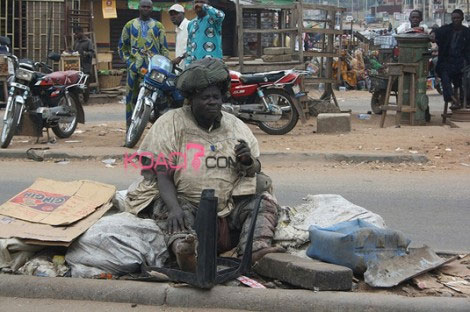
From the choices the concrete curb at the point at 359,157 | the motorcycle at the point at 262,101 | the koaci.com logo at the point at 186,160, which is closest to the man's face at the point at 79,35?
the motorcycle at the point at 262,101

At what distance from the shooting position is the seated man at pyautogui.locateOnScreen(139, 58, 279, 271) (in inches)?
194

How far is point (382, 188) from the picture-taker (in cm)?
846

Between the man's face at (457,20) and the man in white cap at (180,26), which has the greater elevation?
the man's face at (457,20)

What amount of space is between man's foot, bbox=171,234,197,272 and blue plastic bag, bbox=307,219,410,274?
768 millimetres

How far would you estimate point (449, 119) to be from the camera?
14.3m

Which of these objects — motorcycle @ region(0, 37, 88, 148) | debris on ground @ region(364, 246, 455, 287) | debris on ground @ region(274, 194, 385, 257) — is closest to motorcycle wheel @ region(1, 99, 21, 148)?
motorcycle @ region(0, 37, 88, 148)

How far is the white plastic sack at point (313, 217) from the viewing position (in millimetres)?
5094

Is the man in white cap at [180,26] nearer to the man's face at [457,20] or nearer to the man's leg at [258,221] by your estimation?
the man's face at [457,20]

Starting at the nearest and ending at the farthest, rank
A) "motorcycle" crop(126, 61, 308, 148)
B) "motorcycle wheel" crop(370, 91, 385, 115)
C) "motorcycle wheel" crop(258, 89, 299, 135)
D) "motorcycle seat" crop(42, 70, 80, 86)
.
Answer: "motorcycle" crop(126, 61, 308, 148) < "motorcycle seat" crop(42, 70, 80, 86) < "motorcycle wheel" crop(258, 89, 299, 135) < "motorcycle wheel" crop(370, 91, 385, 115)

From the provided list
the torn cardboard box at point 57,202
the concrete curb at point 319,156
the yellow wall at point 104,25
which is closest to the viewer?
the torn cardboard box at point 57,202

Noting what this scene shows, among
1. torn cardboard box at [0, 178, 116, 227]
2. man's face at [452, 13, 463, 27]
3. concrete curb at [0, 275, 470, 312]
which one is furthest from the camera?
man's face at [452, 13, 463, 27]

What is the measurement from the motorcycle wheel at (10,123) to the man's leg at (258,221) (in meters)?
6.31

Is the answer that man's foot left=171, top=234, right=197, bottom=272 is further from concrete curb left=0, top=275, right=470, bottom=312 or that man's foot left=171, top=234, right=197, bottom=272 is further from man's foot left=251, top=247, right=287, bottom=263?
man's foot left=251, top=247, right=287, bottom=263

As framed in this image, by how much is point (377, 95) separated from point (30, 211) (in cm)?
1167
